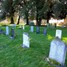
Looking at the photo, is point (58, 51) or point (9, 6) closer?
point (58, 51)

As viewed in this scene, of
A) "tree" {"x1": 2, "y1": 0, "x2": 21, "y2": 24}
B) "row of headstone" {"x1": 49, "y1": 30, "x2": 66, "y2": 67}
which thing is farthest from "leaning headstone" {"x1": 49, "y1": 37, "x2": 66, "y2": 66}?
"tree" {"x1": 2, "y1": 0, "x2": 21, "y2": 24}

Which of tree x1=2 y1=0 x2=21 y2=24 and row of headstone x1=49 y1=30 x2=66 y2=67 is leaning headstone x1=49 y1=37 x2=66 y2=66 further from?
tree x1=2 y1=0 x2=21 y2=24

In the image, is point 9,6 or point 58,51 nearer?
point 58,51

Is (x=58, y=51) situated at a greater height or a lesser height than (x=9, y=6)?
lesser

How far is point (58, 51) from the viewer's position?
6.85 meters

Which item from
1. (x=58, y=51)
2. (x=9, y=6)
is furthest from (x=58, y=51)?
(x=9, y=6)

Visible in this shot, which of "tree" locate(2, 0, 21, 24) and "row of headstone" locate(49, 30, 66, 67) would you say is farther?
"tree" locate(2, 0, 21, 24)

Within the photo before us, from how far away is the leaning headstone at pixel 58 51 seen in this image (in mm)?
6668

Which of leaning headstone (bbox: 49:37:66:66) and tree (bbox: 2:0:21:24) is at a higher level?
tree (bbox: 2:0:21:24)

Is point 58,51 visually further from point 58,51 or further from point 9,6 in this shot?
point 9,6

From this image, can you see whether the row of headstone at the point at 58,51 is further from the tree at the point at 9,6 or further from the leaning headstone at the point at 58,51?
the tree at the point at 9,6

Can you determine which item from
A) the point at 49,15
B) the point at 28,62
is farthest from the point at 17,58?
the point at 49,15

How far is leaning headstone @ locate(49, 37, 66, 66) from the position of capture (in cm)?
667

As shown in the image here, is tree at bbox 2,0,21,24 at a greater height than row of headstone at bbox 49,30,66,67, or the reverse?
tree at bbox 2,0,21,24
